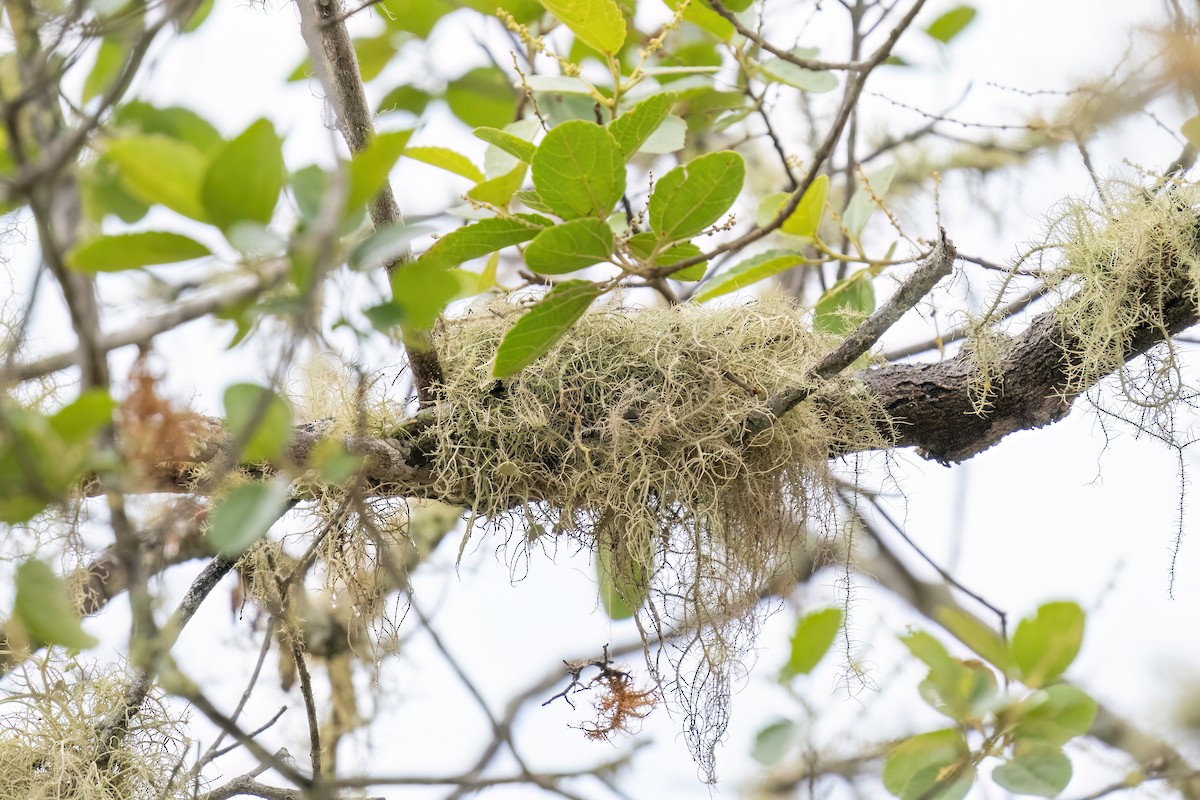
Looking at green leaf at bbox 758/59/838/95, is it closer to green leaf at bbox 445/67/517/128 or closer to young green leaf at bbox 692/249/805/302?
young green leaf at bbox 692/249/805/302

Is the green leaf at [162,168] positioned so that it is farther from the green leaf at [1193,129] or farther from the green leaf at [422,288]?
the green leaf at [1193,129]

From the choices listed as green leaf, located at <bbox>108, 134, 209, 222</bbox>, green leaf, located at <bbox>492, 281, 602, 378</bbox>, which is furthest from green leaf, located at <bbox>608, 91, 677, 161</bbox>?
green leaf, located at <bbox>108, 134, 209, 222</bbox>

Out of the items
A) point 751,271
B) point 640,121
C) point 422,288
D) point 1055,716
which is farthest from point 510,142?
point 1055,716

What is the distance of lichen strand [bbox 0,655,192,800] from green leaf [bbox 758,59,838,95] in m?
1.25

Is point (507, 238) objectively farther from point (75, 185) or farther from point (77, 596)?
point (77, 596)

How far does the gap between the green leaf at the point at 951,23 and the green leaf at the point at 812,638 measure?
1289 millimetres

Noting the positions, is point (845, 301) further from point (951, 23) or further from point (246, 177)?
point (246, 177)

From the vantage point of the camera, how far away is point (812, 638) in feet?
4.66

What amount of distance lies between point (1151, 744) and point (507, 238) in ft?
6.38

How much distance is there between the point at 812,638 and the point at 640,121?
0.71 meters

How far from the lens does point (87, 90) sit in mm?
973

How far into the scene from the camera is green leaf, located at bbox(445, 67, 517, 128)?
2.03 meters

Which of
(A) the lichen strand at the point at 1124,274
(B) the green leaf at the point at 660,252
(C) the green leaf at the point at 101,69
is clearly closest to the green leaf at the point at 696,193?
(B) the green leaf at the point at 660,252

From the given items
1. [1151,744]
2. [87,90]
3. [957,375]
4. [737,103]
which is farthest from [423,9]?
[1151,744]
